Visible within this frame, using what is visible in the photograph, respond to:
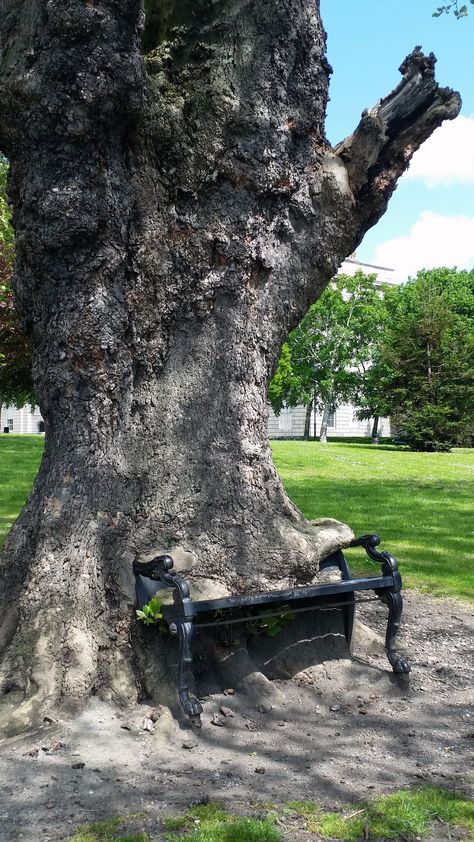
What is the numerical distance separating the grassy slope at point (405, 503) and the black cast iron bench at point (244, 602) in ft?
8.27

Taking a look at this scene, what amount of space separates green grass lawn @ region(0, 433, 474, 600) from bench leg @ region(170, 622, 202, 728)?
151 inches

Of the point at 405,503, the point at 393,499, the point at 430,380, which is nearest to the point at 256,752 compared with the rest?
the point at 405,503

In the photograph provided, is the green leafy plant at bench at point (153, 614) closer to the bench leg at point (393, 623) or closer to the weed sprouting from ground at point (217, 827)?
the weed sprouting from ground at point (217, 827)

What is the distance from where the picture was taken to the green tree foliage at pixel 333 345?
4902 centimetres

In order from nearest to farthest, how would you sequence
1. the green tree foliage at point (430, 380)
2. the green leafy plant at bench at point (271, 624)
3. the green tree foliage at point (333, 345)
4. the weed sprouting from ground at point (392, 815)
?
the weed sprouting from ground at point (392, 815)
the green leafy plant at bench at point (271, 624)
the green tree foliage at point (430, 380)
the green tree foliage at point (333, 345)

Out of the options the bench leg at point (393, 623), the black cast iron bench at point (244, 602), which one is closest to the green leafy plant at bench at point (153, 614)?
the black cast iron bench at point (244, 602)

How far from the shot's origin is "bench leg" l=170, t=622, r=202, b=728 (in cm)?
395

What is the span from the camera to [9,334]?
28.1 meters

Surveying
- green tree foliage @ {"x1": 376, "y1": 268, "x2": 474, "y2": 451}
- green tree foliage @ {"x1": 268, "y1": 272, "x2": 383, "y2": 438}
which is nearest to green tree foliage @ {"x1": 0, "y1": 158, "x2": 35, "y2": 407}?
green tree foliage @ {"x1": 376, "y1": 268, "x2": 474, "y2": 451}

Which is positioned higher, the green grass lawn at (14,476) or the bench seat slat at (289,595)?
the bench seat slat at (289,595)

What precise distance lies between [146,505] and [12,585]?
0.93 metres

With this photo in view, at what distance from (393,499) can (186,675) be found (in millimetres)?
11142

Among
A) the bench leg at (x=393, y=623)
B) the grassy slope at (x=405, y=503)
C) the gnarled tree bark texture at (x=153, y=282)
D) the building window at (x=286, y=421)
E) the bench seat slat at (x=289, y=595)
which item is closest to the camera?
the bench seat slat at (x=289, y=595)

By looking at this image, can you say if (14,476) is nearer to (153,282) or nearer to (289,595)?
(153,282)
